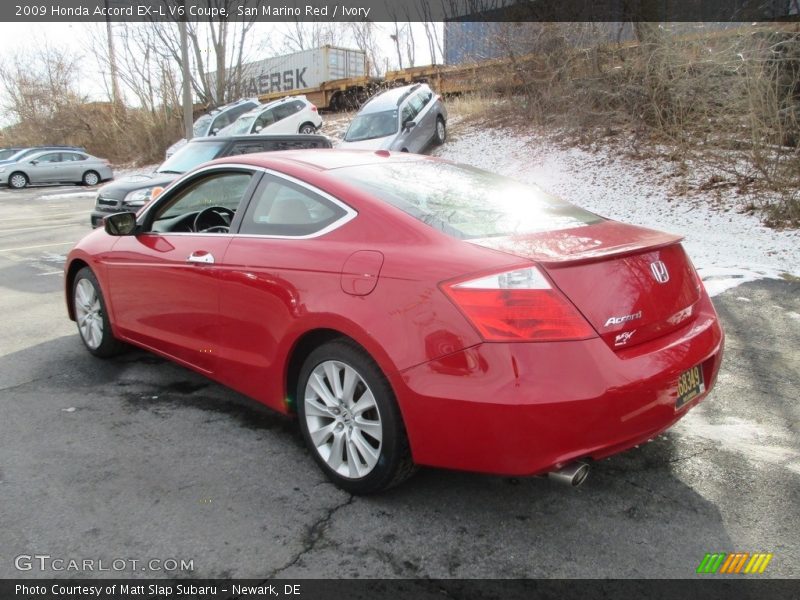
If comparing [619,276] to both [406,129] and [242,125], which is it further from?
[242,125]

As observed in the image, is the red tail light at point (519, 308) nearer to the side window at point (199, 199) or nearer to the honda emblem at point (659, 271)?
the honda emblem at point (659, 271)

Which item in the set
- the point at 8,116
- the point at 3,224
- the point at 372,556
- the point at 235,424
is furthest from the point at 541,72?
the point at 8,116

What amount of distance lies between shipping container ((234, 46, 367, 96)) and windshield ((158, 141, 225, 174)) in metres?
19.9

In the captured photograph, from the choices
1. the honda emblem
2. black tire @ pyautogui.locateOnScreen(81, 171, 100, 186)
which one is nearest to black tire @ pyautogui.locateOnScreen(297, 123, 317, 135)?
black tire @ pyautogui.locateOnScreen(81, 171, 100, 186)

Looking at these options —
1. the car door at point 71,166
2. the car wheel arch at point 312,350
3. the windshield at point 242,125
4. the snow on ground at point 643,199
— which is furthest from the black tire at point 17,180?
the car wheel arch at point 312,350

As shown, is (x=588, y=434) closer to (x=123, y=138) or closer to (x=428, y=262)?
(x=428, y=262)

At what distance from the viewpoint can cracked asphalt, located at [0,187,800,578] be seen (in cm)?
251

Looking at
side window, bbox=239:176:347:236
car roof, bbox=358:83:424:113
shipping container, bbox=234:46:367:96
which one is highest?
shipping container, bbox=234:46:367:96

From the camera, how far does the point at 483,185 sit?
3.60m

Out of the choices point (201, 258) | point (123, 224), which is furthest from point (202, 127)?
point (201, 258)

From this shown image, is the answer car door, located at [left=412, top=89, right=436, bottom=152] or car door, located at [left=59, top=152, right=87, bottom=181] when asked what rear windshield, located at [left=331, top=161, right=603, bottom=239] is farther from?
car door, located at [left=59, top=152, right=87, bottom=181]

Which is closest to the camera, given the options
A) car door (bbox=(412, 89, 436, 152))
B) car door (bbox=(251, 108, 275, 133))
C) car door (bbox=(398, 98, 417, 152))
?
car door (bbox=(398, 98, 417, 152))

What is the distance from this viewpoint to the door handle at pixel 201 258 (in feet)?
11.7

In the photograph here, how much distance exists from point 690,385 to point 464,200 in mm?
1349
